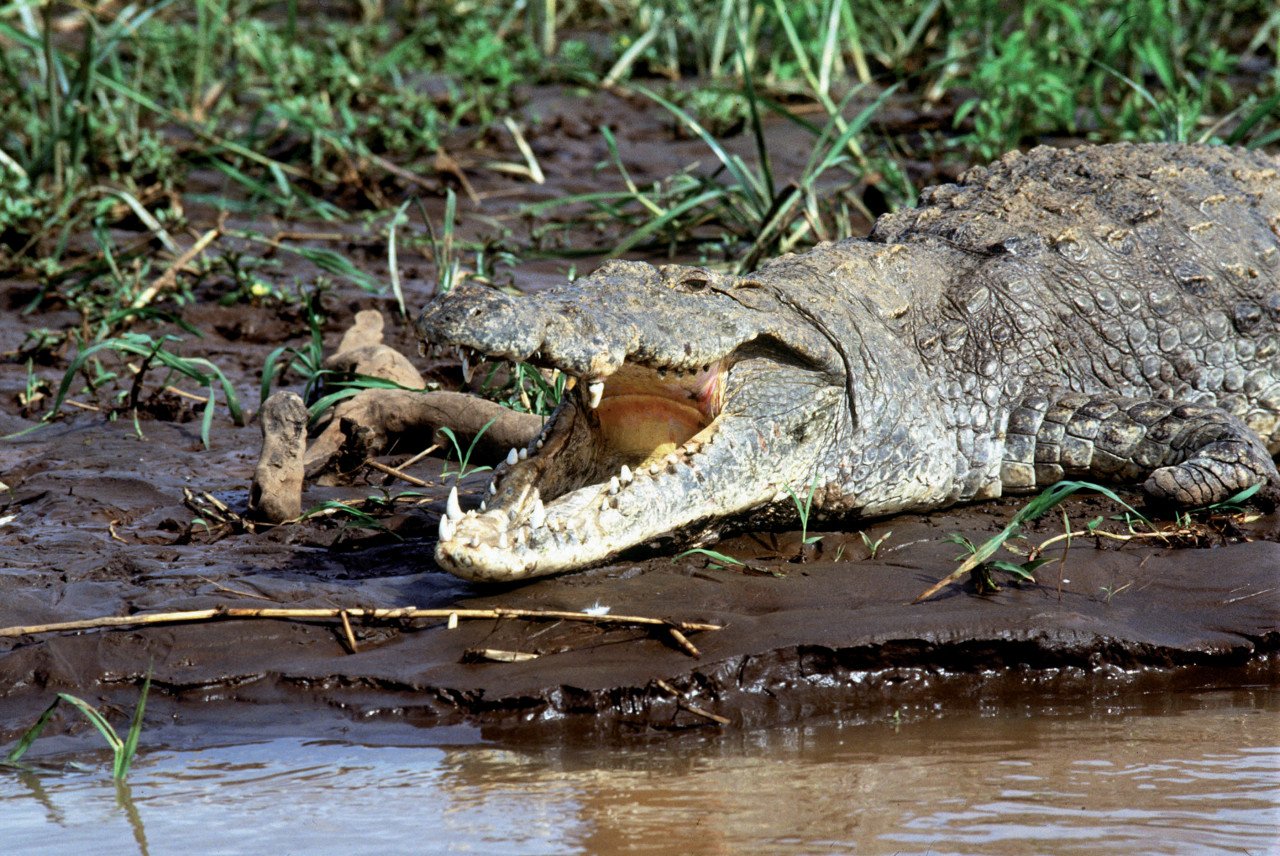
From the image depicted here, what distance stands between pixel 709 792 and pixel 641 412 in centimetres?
152

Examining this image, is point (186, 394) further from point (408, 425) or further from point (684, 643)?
point (684, 643)

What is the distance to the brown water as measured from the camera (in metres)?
2.78

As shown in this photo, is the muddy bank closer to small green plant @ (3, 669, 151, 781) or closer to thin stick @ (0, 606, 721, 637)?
thin stick @ (0, 606, 721, 637)

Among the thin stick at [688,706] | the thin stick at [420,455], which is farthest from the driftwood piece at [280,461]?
the thin stick at [688,706]

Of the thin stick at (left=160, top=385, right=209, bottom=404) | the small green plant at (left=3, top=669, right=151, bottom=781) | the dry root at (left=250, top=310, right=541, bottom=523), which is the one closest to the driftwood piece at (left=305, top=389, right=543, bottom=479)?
the dry root at (left=250, top=310, right=541, bottom=523)

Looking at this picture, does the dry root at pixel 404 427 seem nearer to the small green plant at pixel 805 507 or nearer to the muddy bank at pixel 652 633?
the muddy bank at pixel 652 633

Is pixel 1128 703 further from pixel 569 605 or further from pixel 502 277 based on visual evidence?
pixel 502 277

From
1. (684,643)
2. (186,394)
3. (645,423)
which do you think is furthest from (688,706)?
(186,394)

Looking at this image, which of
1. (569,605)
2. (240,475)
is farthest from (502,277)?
(569,605)

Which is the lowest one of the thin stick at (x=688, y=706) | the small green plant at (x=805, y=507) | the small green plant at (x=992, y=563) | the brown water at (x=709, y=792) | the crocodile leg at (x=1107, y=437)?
the brown water at (x=709, y=792)

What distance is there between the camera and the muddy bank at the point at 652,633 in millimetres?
3520

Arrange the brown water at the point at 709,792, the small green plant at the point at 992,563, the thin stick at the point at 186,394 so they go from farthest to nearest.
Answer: the thin stick at the point at 186,394 → the small green plant at the point at 992,563 → the brown water at the point at 709,792

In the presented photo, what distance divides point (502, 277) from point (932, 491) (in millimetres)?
2821

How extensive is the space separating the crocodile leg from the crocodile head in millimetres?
740
